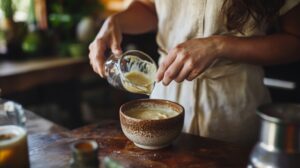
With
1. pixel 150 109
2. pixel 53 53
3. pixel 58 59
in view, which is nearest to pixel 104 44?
pixel 150 109

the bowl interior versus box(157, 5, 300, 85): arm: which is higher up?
box(157, 5, 300, 85): arm

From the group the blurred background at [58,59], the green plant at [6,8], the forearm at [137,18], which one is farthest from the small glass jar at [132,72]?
the green plant at [6,8]

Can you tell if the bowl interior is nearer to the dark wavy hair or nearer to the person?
the person

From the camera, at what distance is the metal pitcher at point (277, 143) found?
2.17 feet

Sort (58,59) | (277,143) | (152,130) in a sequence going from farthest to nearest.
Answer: (58,59), (152,130), (277,143)

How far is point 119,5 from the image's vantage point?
3709mm

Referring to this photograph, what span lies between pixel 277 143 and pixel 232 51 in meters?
0.38

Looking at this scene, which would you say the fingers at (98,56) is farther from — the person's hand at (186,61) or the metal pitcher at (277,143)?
the metal pitcher at (277,143)

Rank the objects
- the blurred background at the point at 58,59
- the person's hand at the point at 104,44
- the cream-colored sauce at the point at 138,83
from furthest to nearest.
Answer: the blurred background at the point at 58,59 → the person's hand at the point at 104,44 → the cream-colored sauce at the point at 138,83

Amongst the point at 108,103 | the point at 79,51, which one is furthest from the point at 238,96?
the point at 108,103

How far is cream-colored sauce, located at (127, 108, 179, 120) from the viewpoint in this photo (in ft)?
3.16

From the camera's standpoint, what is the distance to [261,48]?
40.9 inches

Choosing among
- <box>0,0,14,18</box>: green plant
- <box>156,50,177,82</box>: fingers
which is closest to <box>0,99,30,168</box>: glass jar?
<box>156,50,177,82</box>: fingers

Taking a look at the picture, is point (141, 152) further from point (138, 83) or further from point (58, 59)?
point (58, 59)
